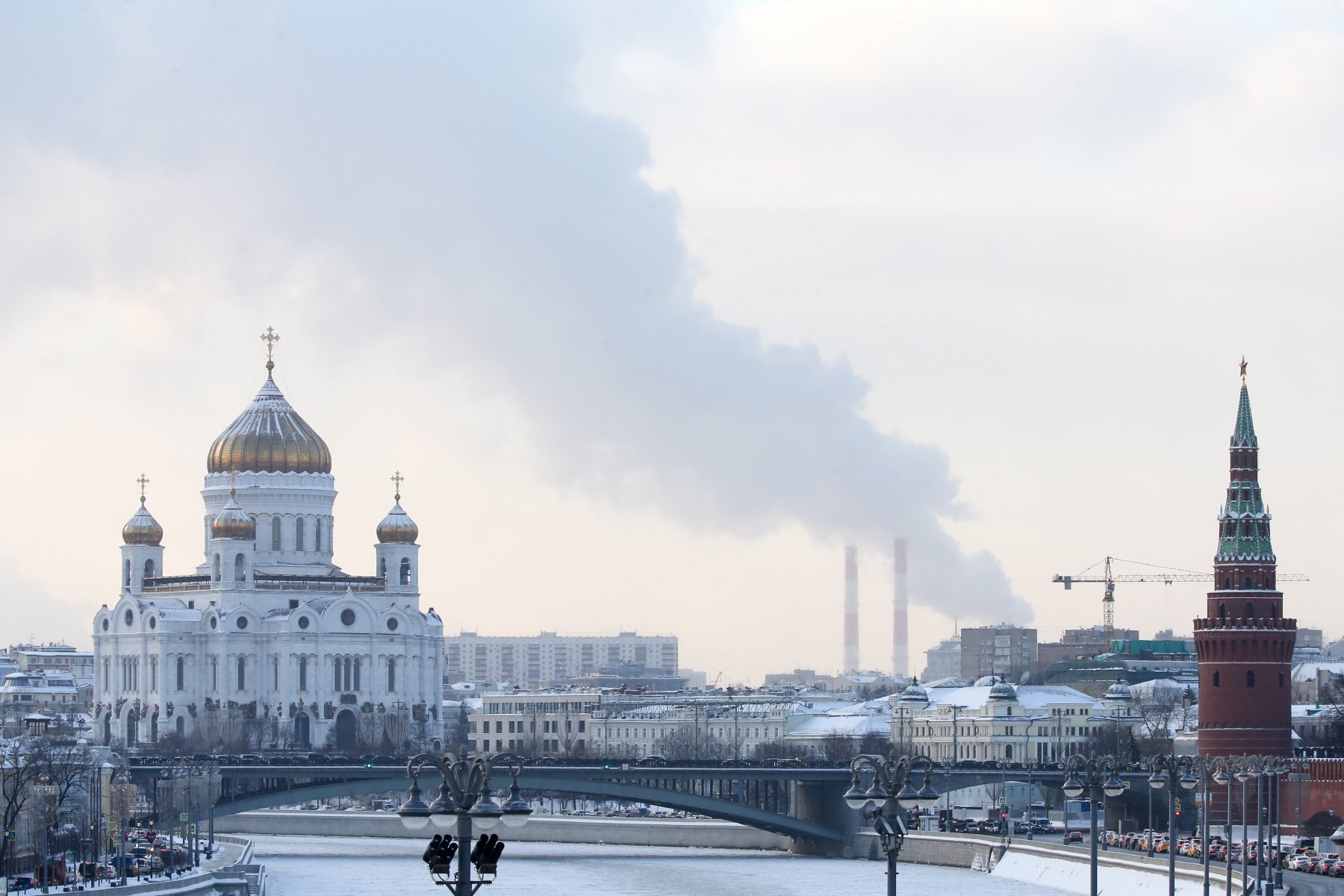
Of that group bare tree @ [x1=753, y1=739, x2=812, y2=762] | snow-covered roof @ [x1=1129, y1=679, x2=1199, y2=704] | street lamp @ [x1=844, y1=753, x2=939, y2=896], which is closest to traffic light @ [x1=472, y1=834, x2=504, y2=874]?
street lamp @ [x1=844, y1=753, x2=939, y2=896]

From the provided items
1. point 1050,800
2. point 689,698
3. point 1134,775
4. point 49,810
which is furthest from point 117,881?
point 689,698

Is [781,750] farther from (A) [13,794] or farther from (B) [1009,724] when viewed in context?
(A) [13,794]

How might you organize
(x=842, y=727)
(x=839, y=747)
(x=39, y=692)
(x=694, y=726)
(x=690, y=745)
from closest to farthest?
1. (x=839, y=747)
2. (x=842, y=727)
3. (x=690, y=745)
4. (x=694, y=726)
5. (x=39, y=692)

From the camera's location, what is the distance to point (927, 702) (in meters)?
140

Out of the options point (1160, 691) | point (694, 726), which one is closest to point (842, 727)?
point (694, 726)

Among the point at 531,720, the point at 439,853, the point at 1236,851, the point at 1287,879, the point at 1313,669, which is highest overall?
the point at 1313,669

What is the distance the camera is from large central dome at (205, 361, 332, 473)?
135m

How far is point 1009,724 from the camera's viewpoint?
132250mm

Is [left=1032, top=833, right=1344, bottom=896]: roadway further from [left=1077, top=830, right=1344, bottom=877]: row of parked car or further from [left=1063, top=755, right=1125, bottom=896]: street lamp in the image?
[left=1063, top=755, right=1125, bottom=896]: street lamp

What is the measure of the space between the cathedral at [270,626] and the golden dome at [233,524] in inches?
1.9

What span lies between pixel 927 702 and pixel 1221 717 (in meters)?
46.4

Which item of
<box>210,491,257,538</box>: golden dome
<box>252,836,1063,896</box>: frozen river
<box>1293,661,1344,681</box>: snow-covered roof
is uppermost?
<box>210,491,257,538</box>: golden dome

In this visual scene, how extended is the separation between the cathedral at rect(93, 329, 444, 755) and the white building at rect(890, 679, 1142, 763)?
22.5 meters

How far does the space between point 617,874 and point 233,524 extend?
51.8 meters
